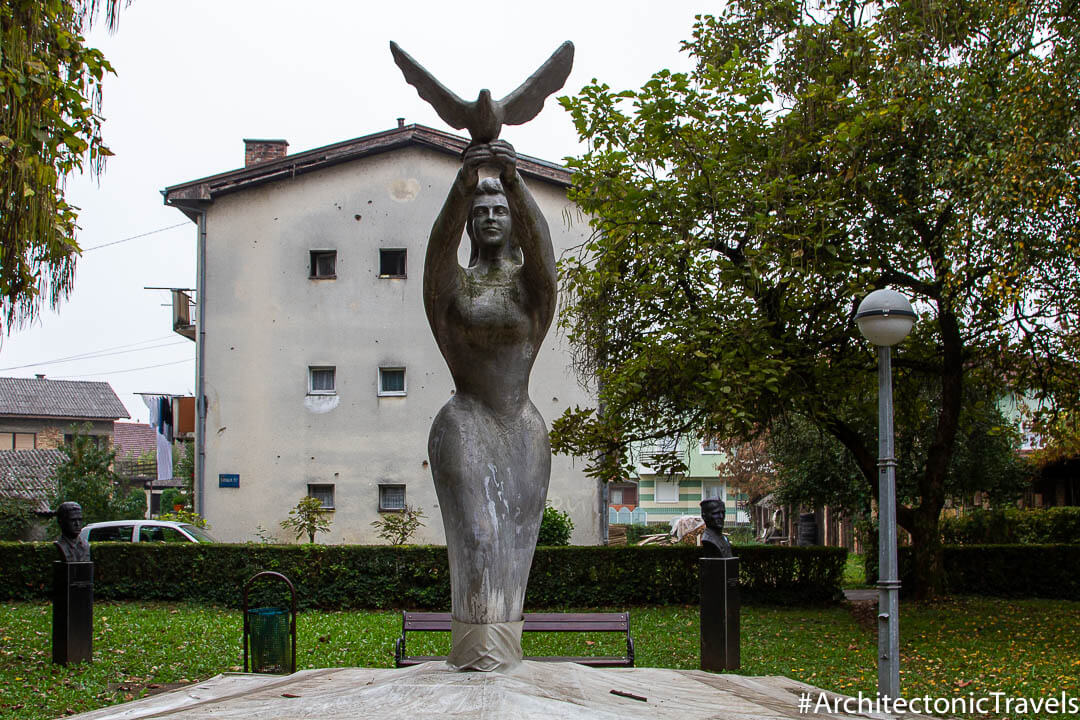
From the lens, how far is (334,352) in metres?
23.5

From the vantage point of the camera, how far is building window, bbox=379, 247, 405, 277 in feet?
77.5

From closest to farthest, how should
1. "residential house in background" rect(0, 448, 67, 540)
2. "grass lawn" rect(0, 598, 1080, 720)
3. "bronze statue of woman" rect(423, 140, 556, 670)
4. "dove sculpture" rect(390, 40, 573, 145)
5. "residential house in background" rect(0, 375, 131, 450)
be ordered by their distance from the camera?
1. "bronze statue of woman" rect(423, 140, 556, 670)
2. "dove sculpture" rect(390, 40, 573, 145)
3. "grass lawn" rect(0, 598, 1080, 720)
4. "residential house in background" rect(0, 448, 67, 540)
5. "residential house in background" rect(0, 375, 131, 450)

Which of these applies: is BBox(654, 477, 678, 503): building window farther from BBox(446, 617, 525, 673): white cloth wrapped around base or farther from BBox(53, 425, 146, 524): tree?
BBox(446, 617, 525, 673): white cloth wrapped around base

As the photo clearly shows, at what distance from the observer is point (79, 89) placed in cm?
970

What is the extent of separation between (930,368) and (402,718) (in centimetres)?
1409

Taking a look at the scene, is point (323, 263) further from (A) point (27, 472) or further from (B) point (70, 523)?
(A) point (27, 472)

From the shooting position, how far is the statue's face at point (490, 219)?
6.04 m

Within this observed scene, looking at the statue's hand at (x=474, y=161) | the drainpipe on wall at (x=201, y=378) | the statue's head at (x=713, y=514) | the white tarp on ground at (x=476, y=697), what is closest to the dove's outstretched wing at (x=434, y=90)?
the statue's hand at (x=474, y=161)

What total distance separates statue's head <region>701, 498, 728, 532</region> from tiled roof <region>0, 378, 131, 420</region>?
5236 centimetres

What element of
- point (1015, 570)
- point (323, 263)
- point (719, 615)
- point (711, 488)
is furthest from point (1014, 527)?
point (711, 488)

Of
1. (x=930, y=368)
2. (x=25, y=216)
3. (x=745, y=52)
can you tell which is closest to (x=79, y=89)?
(x=25, y=216)

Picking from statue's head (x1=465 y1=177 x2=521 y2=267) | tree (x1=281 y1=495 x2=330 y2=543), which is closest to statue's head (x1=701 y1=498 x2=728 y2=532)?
statue's head (x1=465 y1=177 x2=521 y2=267)

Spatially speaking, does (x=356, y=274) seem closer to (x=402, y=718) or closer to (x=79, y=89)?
(x=79, y=89)

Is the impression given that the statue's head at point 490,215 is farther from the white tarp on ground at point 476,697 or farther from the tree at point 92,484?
the tree at point 92,484
